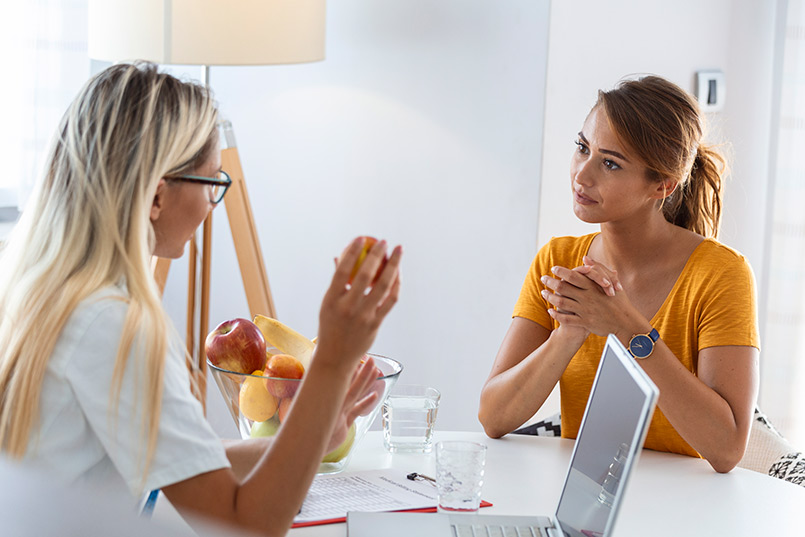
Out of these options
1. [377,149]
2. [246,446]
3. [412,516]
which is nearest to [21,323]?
[246,446]

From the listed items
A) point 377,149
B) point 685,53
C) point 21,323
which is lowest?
point 21,323

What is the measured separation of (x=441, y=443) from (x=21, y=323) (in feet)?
1.78

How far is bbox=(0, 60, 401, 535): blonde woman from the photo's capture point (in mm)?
885

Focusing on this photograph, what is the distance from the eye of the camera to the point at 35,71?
2398mm

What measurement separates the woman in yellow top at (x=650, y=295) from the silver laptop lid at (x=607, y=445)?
1.30ft

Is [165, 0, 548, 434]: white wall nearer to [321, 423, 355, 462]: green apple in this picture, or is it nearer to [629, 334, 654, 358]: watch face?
[629, 334, 654, 358]: watch face

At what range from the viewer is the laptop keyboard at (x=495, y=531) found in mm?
1123

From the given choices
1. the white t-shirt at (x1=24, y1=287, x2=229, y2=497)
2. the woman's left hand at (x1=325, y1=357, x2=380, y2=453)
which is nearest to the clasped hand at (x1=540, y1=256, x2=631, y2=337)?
the woman's left hand at (x1=325, y1=357, x2=380, y2=453)

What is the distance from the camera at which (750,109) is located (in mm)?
2742

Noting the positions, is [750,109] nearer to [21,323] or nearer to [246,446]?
[246,446]

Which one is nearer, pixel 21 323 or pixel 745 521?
pixel 21 323

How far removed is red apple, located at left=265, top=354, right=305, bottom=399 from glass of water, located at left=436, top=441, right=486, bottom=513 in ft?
0.69

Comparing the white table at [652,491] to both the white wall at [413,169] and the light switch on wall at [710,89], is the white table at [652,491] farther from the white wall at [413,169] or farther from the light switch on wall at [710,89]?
the light switch on wall at [710,89]

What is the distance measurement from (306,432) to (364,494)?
34 cm
